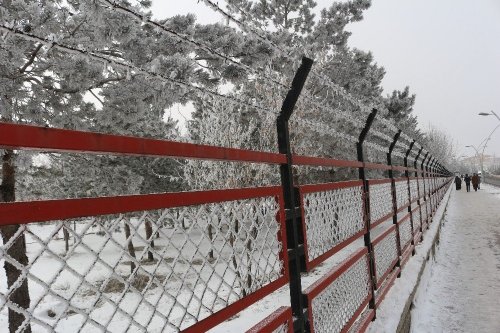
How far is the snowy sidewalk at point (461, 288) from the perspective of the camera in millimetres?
4859

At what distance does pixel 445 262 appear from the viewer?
8312 millimetres

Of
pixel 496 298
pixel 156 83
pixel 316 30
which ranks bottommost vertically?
pixel 496 298

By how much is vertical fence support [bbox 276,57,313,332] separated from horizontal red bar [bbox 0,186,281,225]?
2.32 feet

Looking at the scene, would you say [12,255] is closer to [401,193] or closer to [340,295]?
[340,295]

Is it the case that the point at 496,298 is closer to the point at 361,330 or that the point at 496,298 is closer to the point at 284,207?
the point at 361,330

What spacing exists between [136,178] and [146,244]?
35.3 ft

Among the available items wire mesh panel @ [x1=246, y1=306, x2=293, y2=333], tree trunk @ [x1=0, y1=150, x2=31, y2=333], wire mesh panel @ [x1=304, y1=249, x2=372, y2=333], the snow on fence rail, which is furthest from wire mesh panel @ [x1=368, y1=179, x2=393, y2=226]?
tree trunk @ [x1=0, y1=150, x2=31, y2=333]

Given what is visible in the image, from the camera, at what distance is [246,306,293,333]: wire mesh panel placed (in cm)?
178

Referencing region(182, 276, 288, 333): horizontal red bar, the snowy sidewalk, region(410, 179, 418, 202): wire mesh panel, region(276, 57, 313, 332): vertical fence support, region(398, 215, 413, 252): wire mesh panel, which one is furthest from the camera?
region(410, 179, 418, 202): wire mesh panel

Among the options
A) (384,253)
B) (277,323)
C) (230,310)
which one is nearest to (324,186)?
(277,323)

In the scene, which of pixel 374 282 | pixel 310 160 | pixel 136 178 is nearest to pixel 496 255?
pixel 374 282

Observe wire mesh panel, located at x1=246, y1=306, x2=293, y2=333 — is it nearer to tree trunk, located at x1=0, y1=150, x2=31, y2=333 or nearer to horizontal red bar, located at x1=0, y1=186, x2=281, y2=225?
horizontal red bar, located at x1=0, y1=186, x2=281, y2=225

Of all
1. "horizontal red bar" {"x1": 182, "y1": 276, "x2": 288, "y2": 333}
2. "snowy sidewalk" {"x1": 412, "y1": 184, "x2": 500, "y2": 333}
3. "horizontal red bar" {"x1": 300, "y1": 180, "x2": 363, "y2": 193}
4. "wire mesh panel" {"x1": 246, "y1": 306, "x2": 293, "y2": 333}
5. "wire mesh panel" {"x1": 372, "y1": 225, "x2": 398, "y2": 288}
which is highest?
"horizontal red bar" {"x1": 300, "y1": 180, "x2": 363, "y2": 193}

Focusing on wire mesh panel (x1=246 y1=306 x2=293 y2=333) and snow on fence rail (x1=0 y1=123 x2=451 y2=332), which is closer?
snow on fence rail (x1=0 y1=123 x2=451 y2=332)
